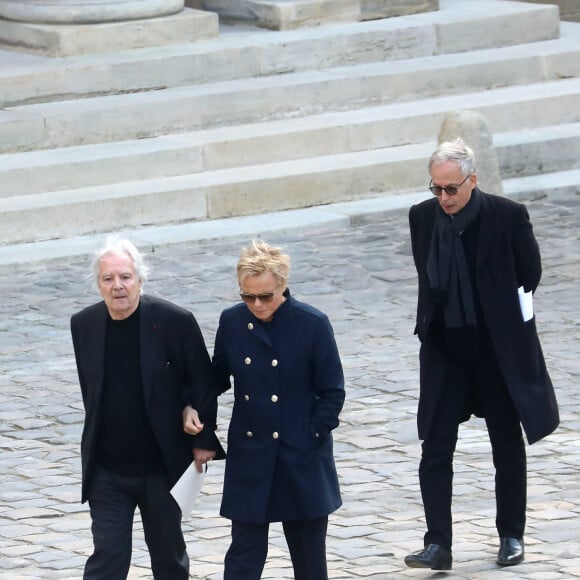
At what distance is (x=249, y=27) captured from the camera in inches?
632

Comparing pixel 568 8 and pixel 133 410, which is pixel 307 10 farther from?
pixel 133 410

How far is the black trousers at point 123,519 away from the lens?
5594 millimetres

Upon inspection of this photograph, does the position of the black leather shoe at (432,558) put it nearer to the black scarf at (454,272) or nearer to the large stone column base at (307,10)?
the black scarf at (454,272)

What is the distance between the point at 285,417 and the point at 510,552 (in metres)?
1.25

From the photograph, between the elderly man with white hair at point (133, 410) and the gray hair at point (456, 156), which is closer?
Result: the elderly man with white hair at point (133, 410)

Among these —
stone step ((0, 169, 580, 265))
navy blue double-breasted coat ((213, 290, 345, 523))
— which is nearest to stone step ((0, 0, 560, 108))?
stone step ((0, 169, 580, 265))

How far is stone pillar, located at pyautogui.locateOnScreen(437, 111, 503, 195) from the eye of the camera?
505 inches

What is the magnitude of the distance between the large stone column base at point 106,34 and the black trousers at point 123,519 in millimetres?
9323

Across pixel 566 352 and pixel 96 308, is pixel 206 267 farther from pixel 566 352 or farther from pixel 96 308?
pixel 96 308

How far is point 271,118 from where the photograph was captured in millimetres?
14523

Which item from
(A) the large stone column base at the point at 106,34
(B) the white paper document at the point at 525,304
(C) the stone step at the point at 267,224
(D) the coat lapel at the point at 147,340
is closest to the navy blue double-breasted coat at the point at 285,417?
(D) the coat lapel at the point at 147,340

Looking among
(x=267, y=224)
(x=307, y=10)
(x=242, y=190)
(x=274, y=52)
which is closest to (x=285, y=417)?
(x=267, y=224)

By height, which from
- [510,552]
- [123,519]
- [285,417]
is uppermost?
[285,417]

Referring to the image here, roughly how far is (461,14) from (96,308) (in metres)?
11.1
